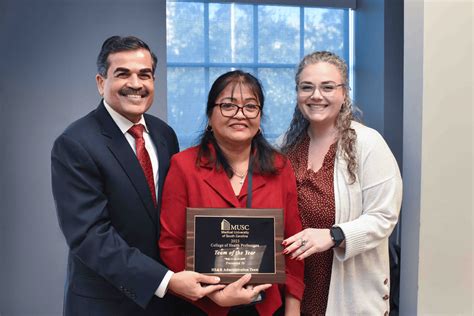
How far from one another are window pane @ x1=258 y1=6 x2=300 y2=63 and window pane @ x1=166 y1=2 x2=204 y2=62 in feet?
1.65

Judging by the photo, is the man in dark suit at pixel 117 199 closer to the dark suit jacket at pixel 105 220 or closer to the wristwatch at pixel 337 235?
the dark suit jacket at pixel 105 220

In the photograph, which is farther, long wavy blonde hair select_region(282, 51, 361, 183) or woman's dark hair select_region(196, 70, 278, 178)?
long wavy blonde hair select_region(282, 51, 361, 183)

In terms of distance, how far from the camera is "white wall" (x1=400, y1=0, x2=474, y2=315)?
6.81 feet

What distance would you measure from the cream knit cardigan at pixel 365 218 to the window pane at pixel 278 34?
2.52 meters

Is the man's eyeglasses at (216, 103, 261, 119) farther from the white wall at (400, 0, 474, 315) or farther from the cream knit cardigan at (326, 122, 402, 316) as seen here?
the white wall at (400, 0, 474, 315)

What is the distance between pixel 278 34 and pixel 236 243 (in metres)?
3.04

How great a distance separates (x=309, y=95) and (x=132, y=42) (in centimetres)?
72

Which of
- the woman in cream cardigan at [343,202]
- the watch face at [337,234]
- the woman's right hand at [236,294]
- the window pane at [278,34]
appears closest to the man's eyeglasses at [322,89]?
the woman in cream cardigan at [343,202]

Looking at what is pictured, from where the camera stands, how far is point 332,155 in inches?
83.3

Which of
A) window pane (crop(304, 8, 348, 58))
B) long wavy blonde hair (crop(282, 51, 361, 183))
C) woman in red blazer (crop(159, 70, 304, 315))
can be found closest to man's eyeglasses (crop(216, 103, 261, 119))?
woman in red blazer (crop(159, 70, 304, 315))

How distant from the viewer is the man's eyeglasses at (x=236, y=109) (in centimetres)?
186

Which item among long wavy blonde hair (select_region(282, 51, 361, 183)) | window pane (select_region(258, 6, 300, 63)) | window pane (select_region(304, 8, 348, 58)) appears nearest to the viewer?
long wavy blonde hair (select_region(282, 51, 361, 183))

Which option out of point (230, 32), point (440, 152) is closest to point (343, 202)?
point (440, 152)

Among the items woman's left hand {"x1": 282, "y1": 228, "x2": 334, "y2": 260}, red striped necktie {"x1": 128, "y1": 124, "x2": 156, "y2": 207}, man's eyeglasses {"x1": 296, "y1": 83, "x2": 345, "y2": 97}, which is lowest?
woman's left hand {"x1": 282, "y1": 228, "x2": 334, "y2": 260}
